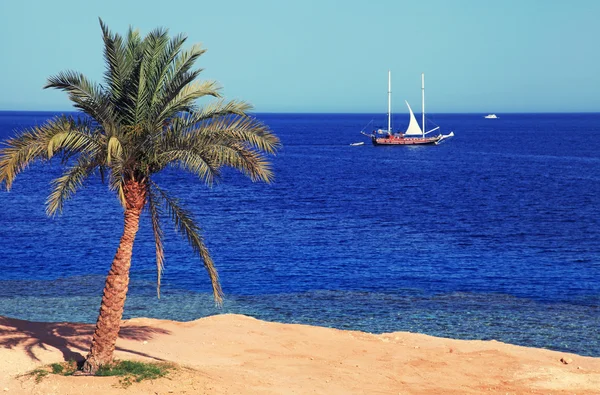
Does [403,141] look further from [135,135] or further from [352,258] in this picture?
[135,135]

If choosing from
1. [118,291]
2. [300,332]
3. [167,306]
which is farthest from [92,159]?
[167,306]

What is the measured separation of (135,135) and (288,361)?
8.19m

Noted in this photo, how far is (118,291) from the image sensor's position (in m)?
18.3

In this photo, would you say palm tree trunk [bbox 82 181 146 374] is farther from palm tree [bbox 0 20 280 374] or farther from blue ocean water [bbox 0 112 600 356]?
blue ocean water [bbox 0 112 600 356]

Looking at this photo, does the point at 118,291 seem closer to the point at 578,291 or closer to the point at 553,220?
the point at 578,291

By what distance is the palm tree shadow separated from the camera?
21.1 m

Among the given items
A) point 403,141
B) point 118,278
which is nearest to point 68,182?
point 118,278

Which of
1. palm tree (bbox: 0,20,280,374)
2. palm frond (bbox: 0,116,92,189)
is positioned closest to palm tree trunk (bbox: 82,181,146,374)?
palm tree (bbox: 0,20,280,374)

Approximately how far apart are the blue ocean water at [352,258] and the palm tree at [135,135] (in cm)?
1308

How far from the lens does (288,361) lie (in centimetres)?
2239

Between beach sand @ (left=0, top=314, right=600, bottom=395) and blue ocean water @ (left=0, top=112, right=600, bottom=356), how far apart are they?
5.19 metres

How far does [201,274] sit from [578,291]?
1788 cm

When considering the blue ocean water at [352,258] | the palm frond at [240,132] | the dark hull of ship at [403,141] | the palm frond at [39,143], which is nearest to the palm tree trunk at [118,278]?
the palm frond at [39,143]

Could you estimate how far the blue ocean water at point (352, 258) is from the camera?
32.2m
